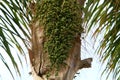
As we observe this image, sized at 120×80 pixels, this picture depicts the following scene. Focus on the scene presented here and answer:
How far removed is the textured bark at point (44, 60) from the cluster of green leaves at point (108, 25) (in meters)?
0.18

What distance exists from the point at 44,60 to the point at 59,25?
288mm

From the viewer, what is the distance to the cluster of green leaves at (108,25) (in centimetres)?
298

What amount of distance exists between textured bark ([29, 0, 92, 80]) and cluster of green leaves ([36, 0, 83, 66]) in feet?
0.11

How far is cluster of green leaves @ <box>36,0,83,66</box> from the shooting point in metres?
A: 3.09

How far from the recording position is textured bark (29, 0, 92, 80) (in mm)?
3015

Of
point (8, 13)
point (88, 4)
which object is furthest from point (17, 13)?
point (88, 4)

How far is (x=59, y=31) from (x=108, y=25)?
0.36 metres

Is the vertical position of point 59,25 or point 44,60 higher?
point 59,25

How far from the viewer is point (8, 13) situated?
294 centimetres

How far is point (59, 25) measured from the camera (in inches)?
124

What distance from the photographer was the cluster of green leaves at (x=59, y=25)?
10.1 feet

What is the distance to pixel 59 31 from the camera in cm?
313

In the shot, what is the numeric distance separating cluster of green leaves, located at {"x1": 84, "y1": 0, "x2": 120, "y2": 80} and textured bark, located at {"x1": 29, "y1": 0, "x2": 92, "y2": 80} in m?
0.18

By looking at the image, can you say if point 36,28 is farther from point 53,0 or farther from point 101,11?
point 101,11
